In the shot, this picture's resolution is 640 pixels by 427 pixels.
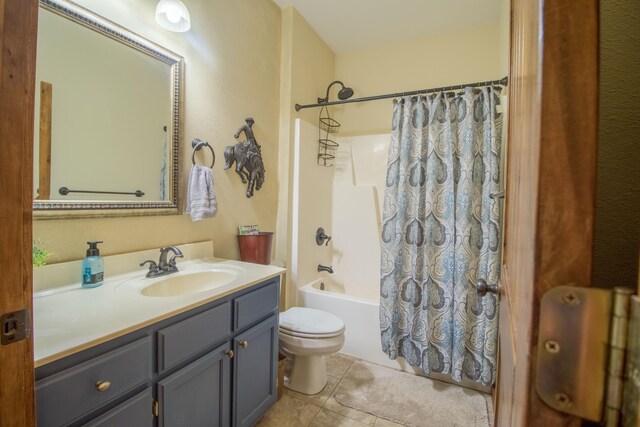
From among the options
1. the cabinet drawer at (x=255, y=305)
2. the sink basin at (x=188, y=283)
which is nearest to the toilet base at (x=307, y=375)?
the cabinet drawer at (x=255, y=305)

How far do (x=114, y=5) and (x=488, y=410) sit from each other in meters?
2.82

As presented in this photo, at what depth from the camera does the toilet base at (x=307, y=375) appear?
1799mm

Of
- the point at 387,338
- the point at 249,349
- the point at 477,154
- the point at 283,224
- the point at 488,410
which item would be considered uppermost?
the point at 477,154

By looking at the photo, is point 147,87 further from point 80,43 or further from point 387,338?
point 387,338

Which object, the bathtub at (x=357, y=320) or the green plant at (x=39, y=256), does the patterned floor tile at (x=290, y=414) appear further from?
the green plant at (x=39, y=256)

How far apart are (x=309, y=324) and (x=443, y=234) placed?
1044 mm

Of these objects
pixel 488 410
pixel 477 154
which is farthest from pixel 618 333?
pixel 488 410

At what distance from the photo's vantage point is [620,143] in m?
0.34

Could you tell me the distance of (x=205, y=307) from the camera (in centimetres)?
109

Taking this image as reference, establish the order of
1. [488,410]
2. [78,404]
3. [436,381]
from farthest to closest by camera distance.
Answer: [436,381]
[488,410]
[78,404]

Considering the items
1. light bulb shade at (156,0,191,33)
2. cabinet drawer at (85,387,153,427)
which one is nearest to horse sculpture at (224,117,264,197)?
light bulb shade at (156,0,191,33)

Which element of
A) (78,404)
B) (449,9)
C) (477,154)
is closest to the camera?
(78,404)

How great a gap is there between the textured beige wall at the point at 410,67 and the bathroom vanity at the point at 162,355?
1.88 metres

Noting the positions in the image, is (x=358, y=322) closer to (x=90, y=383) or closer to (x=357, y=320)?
(x=357, y=320)
